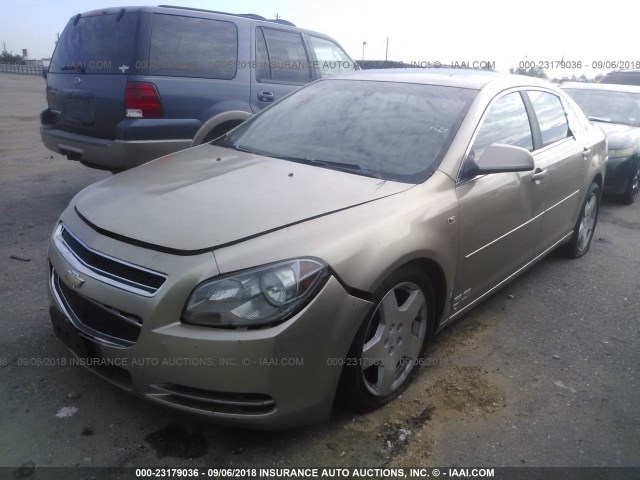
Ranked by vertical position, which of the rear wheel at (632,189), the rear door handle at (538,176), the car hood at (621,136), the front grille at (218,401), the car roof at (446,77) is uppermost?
the car roof at (446,77)

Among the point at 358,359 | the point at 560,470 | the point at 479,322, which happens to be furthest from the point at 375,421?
the point at 479,322

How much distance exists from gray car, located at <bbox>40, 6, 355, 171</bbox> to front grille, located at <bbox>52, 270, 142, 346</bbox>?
2.94 m

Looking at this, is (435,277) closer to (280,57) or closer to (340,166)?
(340,166)

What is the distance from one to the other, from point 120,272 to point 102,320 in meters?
0.22

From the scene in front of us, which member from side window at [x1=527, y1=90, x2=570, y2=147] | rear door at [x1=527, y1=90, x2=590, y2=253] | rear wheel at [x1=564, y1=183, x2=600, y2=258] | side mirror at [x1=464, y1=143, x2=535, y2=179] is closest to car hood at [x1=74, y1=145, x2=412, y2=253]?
side mirror at [x1=464, y1=143, x2=535, y2=179]

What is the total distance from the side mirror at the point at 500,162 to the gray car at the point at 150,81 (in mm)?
3076

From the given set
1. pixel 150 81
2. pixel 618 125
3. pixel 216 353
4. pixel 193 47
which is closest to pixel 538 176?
pixel 216 353

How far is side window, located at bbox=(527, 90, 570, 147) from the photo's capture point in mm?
3898

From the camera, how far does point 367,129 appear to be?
10.3 ft

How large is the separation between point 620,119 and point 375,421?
7.23 metres

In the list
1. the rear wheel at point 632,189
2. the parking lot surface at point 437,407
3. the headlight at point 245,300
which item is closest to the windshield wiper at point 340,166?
the headlight at point 245,300

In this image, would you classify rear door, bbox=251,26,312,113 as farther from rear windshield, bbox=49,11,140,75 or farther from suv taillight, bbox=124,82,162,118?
rear windshield, bbox=49,11,140,75

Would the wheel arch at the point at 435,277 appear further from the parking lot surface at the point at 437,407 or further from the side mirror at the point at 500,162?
the side mirror at the point at 500,162

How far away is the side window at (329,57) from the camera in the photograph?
6.96m
